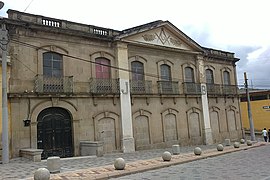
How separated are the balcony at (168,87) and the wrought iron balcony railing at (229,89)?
641 centimetres

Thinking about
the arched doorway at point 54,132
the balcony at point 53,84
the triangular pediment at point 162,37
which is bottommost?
the arched doorway at point 54,132

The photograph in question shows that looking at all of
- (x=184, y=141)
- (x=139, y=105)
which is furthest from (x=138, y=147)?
(x=184, y=141)

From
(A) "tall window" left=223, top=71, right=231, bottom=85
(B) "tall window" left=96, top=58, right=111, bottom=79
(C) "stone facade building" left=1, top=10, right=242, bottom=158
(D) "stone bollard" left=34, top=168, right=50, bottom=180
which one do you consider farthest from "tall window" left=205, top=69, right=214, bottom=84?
(D) "stone bollard" left=34, top=168, right=50, bottom=180

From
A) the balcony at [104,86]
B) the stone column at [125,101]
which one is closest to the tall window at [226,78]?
the stone column at [125,101]

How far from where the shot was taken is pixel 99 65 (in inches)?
702

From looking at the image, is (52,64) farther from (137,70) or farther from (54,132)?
(137,70)

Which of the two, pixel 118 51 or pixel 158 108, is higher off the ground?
pixel 118 51

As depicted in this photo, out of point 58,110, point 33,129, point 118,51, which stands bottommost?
point 33,129

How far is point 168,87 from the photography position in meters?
20.8

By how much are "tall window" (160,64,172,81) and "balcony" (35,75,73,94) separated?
7.59 meters

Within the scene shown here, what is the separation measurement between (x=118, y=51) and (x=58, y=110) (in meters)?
5.61

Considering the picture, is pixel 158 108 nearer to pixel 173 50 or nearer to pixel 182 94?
pixel 182 94

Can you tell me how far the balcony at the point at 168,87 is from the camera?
20.2 metres

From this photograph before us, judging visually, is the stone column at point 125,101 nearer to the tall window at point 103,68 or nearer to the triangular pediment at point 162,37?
the tall window at point 103,68
